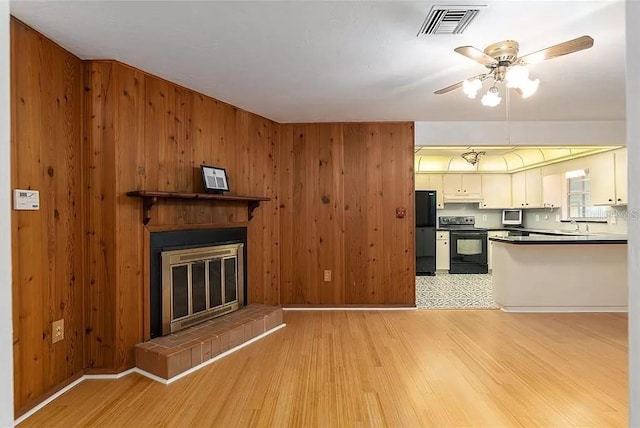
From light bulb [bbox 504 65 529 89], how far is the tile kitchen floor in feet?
9.72

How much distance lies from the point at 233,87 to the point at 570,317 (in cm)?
443

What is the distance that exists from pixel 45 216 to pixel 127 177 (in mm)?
579

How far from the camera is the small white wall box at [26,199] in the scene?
198 centimetres

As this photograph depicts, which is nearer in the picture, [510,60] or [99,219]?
[510,60]

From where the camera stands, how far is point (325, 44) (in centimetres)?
229

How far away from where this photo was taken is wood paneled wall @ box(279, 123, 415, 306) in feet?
14.0

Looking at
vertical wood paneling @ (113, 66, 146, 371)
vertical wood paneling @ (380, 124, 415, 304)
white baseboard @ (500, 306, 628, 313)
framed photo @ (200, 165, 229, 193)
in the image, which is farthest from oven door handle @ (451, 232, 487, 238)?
vertical wood paneling @ (113, 66, 146, 371)

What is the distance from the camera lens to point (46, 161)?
2.21 m

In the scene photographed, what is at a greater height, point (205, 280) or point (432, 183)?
point (432, 183)

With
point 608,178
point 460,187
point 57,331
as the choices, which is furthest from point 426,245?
point 57,331

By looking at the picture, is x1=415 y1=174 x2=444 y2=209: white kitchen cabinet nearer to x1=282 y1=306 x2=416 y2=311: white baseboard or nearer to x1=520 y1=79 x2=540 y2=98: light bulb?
x1=282 y1=306 x2=416 y2=311: white baseboard

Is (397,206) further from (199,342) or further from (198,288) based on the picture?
(199,342)

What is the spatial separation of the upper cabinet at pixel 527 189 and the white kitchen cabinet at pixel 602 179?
1.29 m

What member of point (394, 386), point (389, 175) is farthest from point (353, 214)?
point (394, 386)
